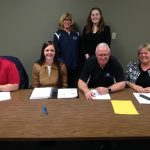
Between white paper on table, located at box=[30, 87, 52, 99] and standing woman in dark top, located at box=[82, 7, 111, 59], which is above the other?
standing woman in dark top, located at box=[82, 7, 111, 59]

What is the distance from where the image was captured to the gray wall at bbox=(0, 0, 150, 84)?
12.5 ft

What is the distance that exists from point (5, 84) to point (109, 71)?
112 centimetres

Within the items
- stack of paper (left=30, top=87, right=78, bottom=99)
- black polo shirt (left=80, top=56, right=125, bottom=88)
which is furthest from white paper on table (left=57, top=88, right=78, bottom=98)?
black polo shirt (left=80, top=56, right=125, bottom=88)

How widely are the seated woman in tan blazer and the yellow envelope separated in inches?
33.4

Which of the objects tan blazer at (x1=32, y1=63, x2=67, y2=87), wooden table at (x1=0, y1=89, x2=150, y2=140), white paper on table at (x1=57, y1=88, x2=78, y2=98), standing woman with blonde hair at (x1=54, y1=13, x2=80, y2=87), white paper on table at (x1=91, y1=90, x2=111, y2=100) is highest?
standing woman with blonde hair at (x1=54, y1=13, x2=80, y2=87)

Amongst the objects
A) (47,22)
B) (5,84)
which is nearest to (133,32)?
(47,22)

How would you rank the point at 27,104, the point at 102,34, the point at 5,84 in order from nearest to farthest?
the point at 27,104
the point at 5,84
the point at 102,34

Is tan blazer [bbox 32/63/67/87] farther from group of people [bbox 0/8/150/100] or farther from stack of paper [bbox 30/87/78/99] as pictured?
stack of paper [bbox 30/87/78/99]

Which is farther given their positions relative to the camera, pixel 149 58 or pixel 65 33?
pixel 65 33

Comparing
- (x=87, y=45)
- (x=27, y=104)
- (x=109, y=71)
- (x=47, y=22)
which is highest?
(x=47, y=22)

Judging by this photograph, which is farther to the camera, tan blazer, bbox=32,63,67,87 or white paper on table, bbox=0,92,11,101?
tan blazer, bbox=32,63,67,87

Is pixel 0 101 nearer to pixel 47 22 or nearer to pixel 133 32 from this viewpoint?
pixel 47 22

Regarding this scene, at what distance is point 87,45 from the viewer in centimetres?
358

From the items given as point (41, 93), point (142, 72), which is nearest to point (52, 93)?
point (41, 93)
